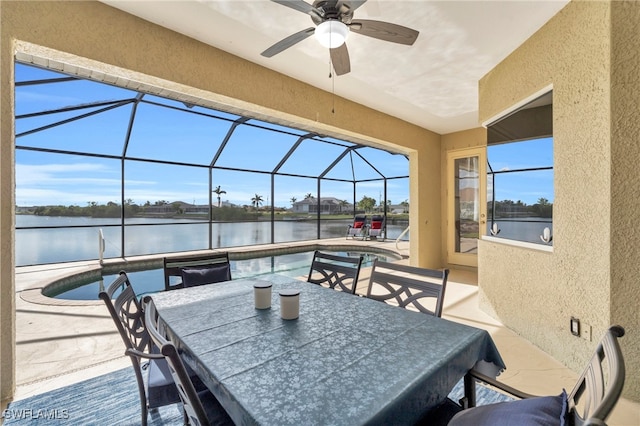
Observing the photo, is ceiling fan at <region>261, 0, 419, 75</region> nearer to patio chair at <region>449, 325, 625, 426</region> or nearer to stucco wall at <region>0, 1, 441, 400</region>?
stucco wall at <region>0, 1, 441, 400</region>

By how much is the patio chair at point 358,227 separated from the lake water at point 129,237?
0.77 metres

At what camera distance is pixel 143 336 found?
1.77 meters

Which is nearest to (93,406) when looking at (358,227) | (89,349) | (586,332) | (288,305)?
(89,349)

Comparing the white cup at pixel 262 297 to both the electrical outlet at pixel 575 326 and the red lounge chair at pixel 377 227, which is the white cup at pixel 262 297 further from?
the red lounge chair at pixel 377 227

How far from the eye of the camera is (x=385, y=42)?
2.67 meters

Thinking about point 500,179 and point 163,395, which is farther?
point 500,179

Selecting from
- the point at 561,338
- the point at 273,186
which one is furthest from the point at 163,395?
the point at 273,186

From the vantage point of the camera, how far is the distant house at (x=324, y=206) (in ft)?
33.4

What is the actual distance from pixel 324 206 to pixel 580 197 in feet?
27.3

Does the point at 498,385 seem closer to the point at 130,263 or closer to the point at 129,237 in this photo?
the point at 130,263

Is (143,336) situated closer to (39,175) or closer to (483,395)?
(483,395)

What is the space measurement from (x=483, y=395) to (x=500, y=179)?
104 inches

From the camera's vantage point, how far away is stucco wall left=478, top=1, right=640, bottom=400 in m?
1.88

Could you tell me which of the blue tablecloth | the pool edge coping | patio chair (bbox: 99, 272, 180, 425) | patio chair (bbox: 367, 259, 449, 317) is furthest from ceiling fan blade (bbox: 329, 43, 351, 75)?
the pool edge coping
